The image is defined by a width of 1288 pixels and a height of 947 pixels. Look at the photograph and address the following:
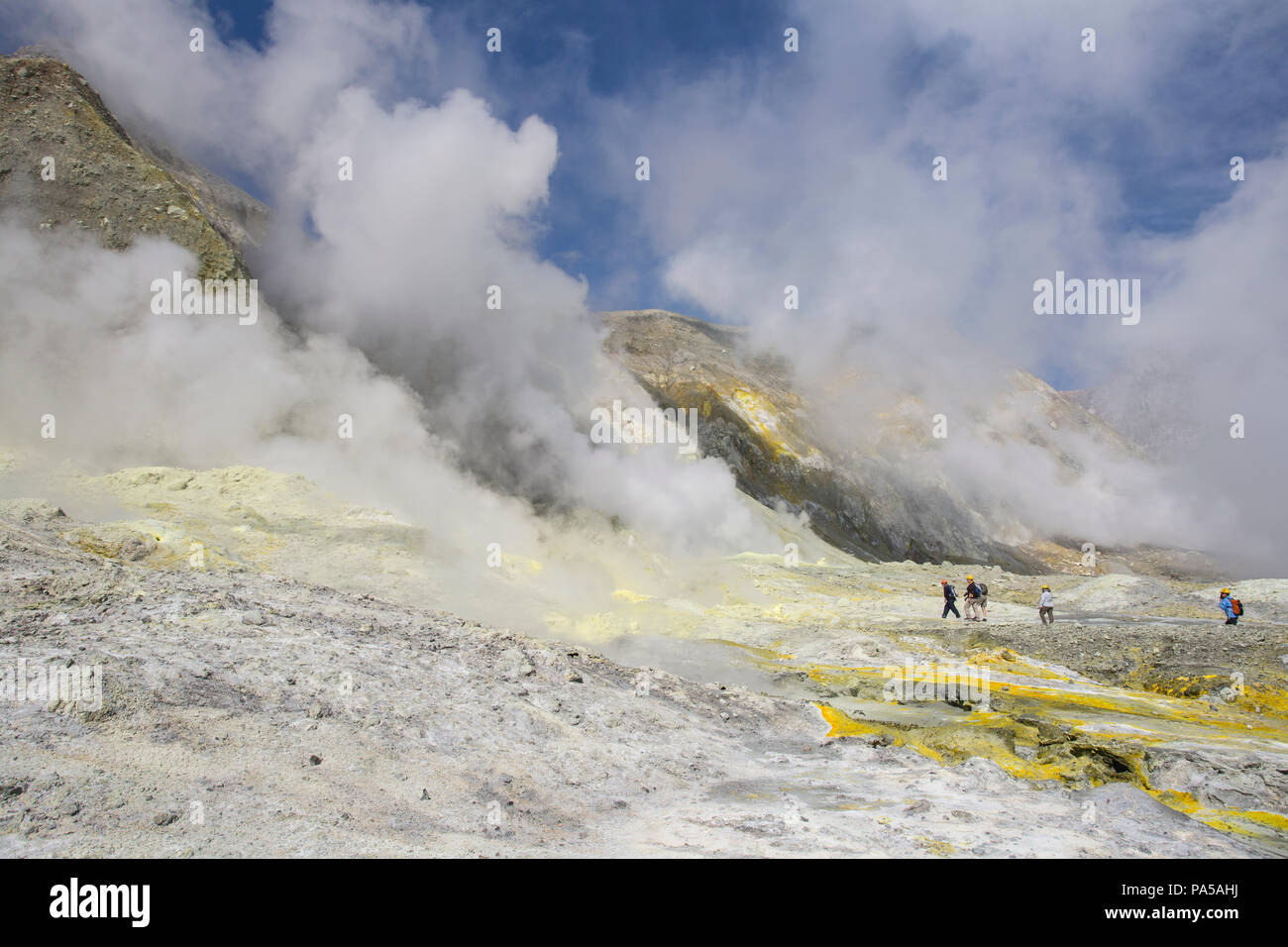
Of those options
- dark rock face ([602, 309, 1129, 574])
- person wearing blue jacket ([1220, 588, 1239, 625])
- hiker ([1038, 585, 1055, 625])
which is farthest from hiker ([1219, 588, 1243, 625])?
dark rock face ([602, 309, 1129, 574])

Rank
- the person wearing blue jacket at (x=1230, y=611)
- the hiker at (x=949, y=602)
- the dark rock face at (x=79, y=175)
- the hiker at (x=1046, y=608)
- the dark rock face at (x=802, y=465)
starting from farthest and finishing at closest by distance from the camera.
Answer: the dark rock face at (x=802, y=465) → the dark rock face at (x=79, y=175) → the hiker at (x=949, y=602) → the hiker at (x=1046, y=608) → the person wearing blue jacket at (x=1230, y=611)

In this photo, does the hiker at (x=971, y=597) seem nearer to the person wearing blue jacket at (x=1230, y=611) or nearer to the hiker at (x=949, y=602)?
the hiker at (x=949, y=602)

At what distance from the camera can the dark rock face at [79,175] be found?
25719mm

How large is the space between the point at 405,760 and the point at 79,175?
3145 cm

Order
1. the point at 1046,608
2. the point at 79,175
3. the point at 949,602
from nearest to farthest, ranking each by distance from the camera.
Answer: the point at 1046,608
the point at 949,602
the point at 79,175

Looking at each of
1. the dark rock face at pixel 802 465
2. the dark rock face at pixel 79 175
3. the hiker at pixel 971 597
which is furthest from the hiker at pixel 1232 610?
the dark rock face at pixel 802 465

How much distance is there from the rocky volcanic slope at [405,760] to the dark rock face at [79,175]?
2080cm

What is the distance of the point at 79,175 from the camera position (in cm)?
2659

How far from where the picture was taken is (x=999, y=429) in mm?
87875

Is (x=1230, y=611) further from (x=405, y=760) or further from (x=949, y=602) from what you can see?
(x=405, y=760)

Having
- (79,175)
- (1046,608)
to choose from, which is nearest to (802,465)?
(1046,608)
